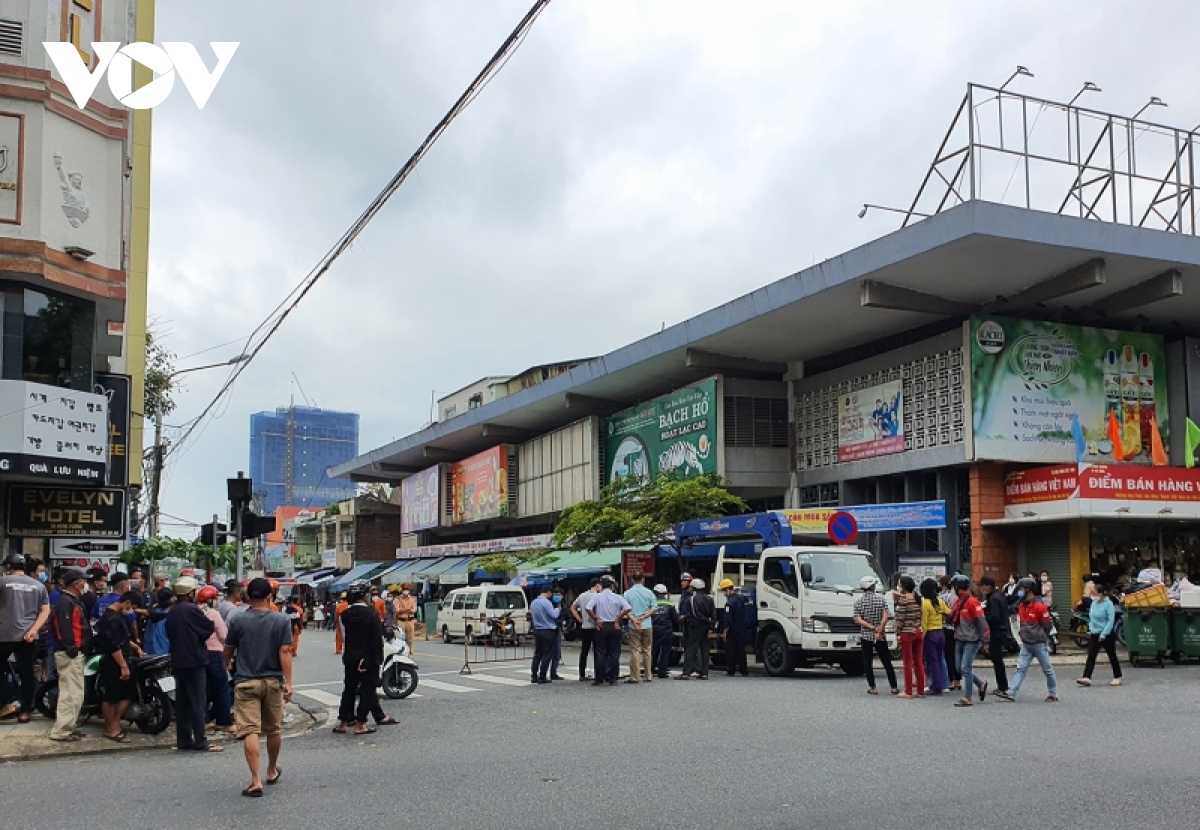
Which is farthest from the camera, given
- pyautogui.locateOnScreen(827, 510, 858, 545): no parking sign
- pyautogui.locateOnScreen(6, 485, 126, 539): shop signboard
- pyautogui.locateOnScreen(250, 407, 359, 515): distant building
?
pyautogui.locateOnScreen(250, 407, 359, 515): distant building

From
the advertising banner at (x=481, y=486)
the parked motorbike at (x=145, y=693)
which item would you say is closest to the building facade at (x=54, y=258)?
the parked motorbike at (x=145, y=693)

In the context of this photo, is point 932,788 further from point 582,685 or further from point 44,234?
point 44,234

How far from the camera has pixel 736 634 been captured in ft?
66.1

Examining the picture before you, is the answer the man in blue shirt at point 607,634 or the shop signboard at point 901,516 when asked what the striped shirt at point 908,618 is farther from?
the shop signboard at point 901,516

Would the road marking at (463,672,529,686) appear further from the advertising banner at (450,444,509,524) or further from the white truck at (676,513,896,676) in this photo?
the advertising banner at (450,444,509,524)

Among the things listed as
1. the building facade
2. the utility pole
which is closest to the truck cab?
the building facade

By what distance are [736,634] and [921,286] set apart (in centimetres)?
1264

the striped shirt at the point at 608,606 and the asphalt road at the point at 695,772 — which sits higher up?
the striped shirt at the point at 608,606

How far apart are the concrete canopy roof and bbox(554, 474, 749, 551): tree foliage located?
4606 mm

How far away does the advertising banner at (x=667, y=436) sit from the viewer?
1474 inches

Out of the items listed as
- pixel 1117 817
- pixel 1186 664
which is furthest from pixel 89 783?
pixel 1186 664

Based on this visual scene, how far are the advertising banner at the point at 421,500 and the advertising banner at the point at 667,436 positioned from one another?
18287 mm

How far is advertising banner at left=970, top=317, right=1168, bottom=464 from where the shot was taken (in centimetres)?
2900

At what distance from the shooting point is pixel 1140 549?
28.8m
